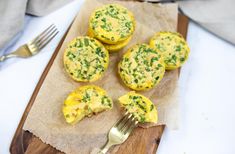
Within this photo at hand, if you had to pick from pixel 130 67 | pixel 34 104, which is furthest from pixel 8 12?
pixel 130 67

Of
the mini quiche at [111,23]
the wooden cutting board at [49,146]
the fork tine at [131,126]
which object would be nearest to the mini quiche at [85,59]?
the mini quiche at [111,23]

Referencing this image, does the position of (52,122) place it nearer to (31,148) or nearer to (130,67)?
(31,148)

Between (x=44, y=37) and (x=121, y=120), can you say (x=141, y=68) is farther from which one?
(x=44, y=37)

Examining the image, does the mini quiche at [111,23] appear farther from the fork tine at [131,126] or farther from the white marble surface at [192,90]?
the fork tine at [131,126]

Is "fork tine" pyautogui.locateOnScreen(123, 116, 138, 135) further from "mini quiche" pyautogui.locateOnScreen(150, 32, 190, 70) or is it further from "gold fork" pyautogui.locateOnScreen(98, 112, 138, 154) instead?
"mini quiche" pyautogui.locateOnScreen(150, 32, 190, 70)

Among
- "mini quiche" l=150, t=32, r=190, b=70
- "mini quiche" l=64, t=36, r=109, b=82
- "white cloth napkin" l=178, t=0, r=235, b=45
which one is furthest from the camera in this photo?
"white cloth napkin" l=178, t=0, r=235, b=45

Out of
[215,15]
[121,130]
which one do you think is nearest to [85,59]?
[121,130]

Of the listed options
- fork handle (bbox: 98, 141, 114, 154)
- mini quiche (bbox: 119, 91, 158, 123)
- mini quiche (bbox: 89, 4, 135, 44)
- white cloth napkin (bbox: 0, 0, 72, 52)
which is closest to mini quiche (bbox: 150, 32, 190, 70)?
mini quiche (bbox: 89, 4, 135, 44)
